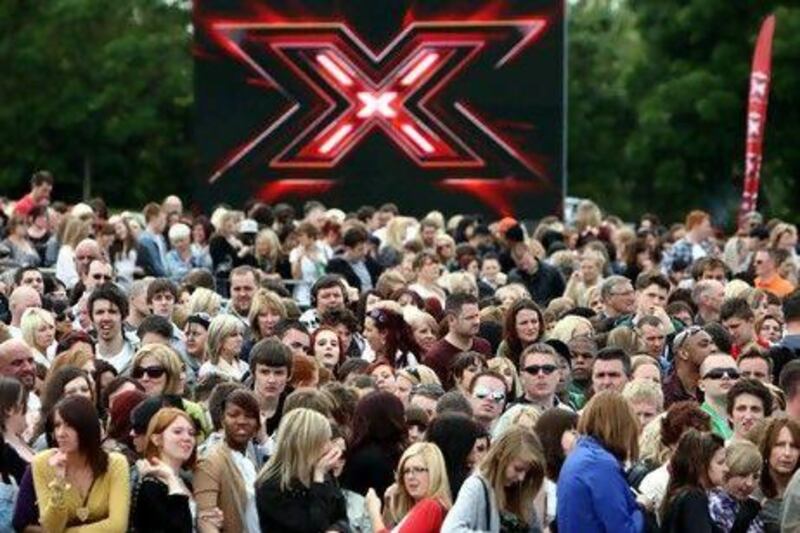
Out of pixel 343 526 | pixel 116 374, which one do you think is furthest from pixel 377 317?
pixel 343 526

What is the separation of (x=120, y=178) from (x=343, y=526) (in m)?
53.5

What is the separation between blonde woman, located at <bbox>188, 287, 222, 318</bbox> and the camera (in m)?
21.2

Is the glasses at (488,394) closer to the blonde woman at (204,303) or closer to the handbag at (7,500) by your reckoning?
the handbag at (7,500)

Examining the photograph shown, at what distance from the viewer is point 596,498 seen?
14.2 metres

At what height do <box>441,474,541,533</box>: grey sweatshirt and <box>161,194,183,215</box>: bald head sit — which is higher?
<box>441,474,541,533</box>: grey sweatshirt

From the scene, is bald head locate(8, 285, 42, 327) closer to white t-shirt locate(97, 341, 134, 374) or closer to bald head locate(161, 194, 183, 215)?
white t-shirt locate(97, 341, 134, 374)

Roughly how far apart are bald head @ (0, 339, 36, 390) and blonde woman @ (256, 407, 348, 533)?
8.40 feet

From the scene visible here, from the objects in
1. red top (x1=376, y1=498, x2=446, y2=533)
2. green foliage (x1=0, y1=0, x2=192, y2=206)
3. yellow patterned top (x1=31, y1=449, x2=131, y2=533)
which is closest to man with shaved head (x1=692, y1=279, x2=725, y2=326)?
red top (x1=376, y1=498, x2=446, y2=533)

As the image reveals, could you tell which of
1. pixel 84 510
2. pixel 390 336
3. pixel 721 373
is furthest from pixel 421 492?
pixel 390 336

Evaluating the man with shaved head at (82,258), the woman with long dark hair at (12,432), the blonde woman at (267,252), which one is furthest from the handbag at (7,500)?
the blonde woman at (267,252)

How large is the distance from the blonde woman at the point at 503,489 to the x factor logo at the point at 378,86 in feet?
78.2

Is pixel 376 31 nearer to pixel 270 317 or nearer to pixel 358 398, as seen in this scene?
pixel 270 317

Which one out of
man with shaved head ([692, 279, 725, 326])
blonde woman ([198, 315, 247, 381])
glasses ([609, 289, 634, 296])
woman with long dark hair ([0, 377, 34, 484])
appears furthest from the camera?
man with shaved head ([692, 279, 725, 326])

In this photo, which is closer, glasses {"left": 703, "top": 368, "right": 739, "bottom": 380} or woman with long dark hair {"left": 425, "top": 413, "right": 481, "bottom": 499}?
woman with long dark hair {"left": 425, "top": 413, "right": 481, "bottom": 499}
